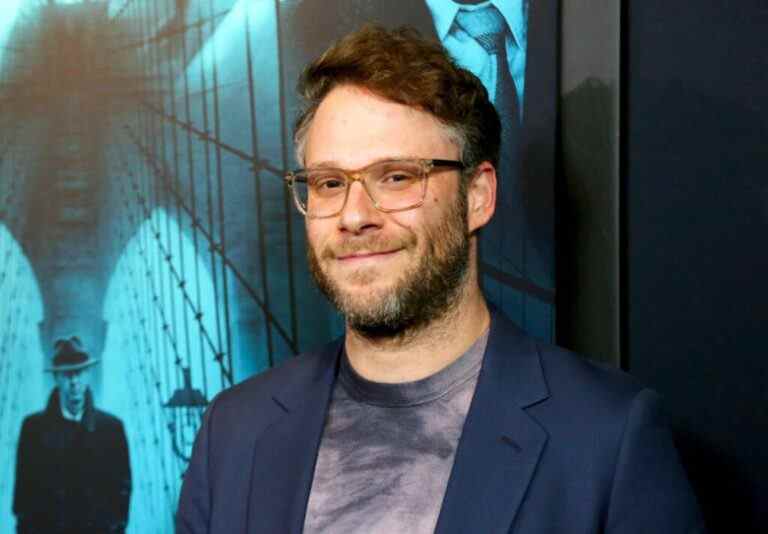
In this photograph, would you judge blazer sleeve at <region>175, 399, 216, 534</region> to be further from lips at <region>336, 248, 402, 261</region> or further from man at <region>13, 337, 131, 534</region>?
lips at <region>336, 248, 402, 261</region>

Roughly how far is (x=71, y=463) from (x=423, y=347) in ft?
2.98

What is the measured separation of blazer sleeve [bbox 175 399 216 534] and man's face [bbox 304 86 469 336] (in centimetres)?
40

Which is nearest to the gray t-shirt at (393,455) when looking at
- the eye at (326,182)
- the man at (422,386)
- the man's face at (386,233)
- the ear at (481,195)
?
the man at (422,386)

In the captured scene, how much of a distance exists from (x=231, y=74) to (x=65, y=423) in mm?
820

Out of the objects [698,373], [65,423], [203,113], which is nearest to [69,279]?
[65,423]

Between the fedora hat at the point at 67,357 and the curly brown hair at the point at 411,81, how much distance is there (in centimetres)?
75

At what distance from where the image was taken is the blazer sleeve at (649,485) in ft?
4.38

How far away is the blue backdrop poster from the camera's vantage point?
1.95 metres

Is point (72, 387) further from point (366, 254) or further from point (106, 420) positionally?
point (366, 254)

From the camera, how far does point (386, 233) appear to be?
1463 millimetres

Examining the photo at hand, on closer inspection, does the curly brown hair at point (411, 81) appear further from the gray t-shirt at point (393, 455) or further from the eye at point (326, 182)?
the gray t-shirt at point (393, 455)

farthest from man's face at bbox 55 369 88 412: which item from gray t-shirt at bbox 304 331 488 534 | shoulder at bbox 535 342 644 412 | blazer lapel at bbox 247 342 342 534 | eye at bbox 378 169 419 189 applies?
shoulder at bbox 535 342 644 412

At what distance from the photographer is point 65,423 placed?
197cm

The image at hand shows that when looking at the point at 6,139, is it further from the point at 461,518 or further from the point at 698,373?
the point at 698,373
